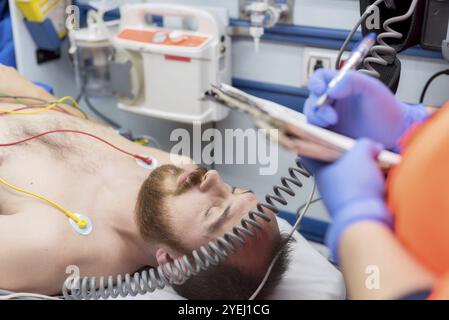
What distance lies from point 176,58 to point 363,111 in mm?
1166

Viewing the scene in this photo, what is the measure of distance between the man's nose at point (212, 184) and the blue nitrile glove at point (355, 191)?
0.60 meters

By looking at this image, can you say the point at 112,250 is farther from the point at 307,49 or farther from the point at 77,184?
the point at 307,49

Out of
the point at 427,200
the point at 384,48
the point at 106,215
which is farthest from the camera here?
the point at 106,215

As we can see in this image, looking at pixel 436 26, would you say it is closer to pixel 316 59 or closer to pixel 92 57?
pixel 316 59

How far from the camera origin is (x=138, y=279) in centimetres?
118

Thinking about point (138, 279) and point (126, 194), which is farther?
point (126, 194)

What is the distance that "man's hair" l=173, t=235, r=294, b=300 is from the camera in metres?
1.24

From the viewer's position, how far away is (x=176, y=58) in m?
1.89

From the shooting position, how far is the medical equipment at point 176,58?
1.87m

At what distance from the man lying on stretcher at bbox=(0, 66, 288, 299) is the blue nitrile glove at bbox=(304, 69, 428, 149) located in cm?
43

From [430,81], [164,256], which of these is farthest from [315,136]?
[430,81]

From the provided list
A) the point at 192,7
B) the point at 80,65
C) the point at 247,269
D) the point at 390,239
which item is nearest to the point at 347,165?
the point at 390,239

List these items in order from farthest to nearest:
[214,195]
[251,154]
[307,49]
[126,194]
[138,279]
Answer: [251,154]
[307,49]
[126,194]
[214,195]
[138,279]
